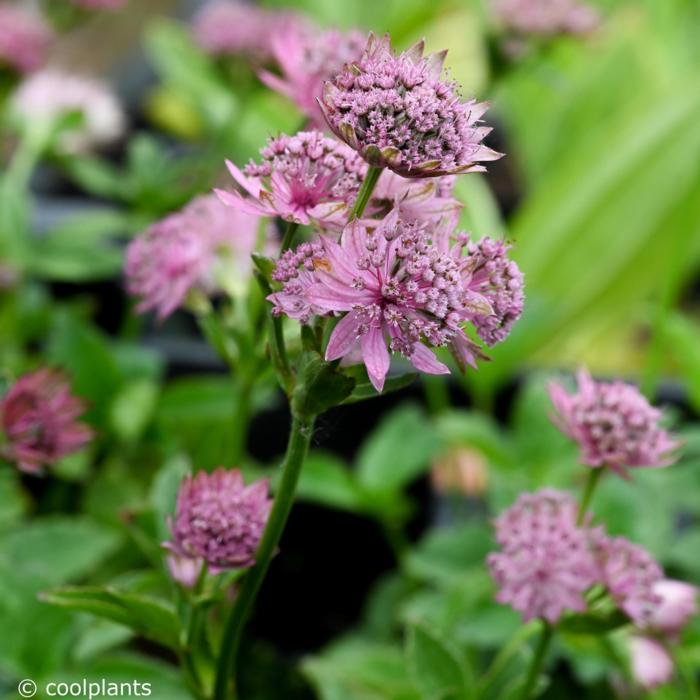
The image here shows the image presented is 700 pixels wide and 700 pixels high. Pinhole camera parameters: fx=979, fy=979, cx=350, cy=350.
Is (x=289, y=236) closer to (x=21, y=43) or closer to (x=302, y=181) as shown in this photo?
(x=302, y=181)

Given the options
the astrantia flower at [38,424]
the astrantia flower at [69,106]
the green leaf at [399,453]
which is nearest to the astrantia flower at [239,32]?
the astrantia flower at [69,106]

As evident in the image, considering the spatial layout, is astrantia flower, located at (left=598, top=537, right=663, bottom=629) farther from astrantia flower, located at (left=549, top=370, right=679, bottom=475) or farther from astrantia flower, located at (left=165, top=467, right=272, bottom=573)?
astrantia flower, located at (left=165, top=467, right=272, bottom=573)

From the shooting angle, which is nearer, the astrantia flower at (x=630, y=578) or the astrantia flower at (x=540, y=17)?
the astrantia flower at (x=630, y=578)

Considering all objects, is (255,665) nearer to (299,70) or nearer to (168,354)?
(168,354)

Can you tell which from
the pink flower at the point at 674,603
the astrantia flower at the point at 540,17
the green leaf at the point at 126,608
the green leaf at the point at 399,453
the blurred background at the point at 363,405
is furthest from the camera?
the astrantia flower at the point at 540,17

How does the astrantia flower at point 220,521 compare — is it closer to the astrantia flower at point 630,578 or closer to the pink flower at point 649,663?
the astrantia flower at point 630,578

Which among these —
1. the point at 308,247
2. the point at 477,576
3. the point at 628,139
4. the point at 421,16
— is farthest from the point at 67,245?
the point at 421,16
